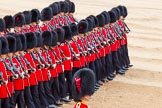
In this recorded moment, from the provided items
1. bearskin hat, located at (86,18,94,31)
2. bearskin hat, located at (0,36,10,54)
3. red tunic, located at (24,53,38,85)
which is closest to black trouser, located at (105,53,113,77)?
bearskin hat, located at (86,18,94,31)

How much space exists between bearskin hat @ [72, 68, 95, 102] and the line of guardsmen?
1982mm

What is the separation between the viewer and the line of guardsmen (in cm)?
870

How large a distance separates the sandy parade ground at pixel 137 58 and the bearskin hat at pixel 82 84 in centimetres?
327

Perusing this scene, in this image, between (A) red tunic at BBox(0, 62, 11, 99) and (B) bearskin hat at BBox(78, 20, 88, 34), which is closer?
(A) red tunic at BBox(0, 62, 11, 99)

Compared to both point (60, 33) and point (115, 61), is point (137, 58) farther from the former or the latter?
point (60, 33)

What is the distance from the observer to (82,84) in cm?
670

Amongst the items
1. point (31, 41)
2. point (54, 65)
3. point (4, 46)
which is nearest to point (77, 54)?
point (54, 65)

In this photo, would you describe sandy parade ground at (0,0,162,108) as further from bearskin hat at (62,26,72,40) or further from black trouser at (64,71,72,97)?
bearskin hat at (62,26,72,40)

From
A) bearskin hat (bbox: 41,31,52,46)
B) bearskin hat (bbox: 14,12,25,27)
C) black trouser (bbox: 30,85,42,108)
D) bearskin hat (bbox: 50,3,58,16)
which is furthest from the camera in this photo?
bearskin hat (bbox: 50,3,58,16)

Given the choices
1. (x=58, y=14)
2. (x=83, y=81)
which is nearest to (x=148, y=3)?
(x=58, y=14)

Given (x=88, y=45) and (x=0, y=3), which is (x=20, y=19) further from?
(x=0, y=3)

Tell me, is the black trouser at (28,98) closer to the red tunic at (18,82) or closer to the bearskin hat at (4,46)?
the red tunic at (18,82)

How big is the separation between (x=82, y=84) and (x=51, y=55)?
2.93 meters

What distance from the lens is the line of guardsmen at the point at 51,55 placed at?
8.70m
